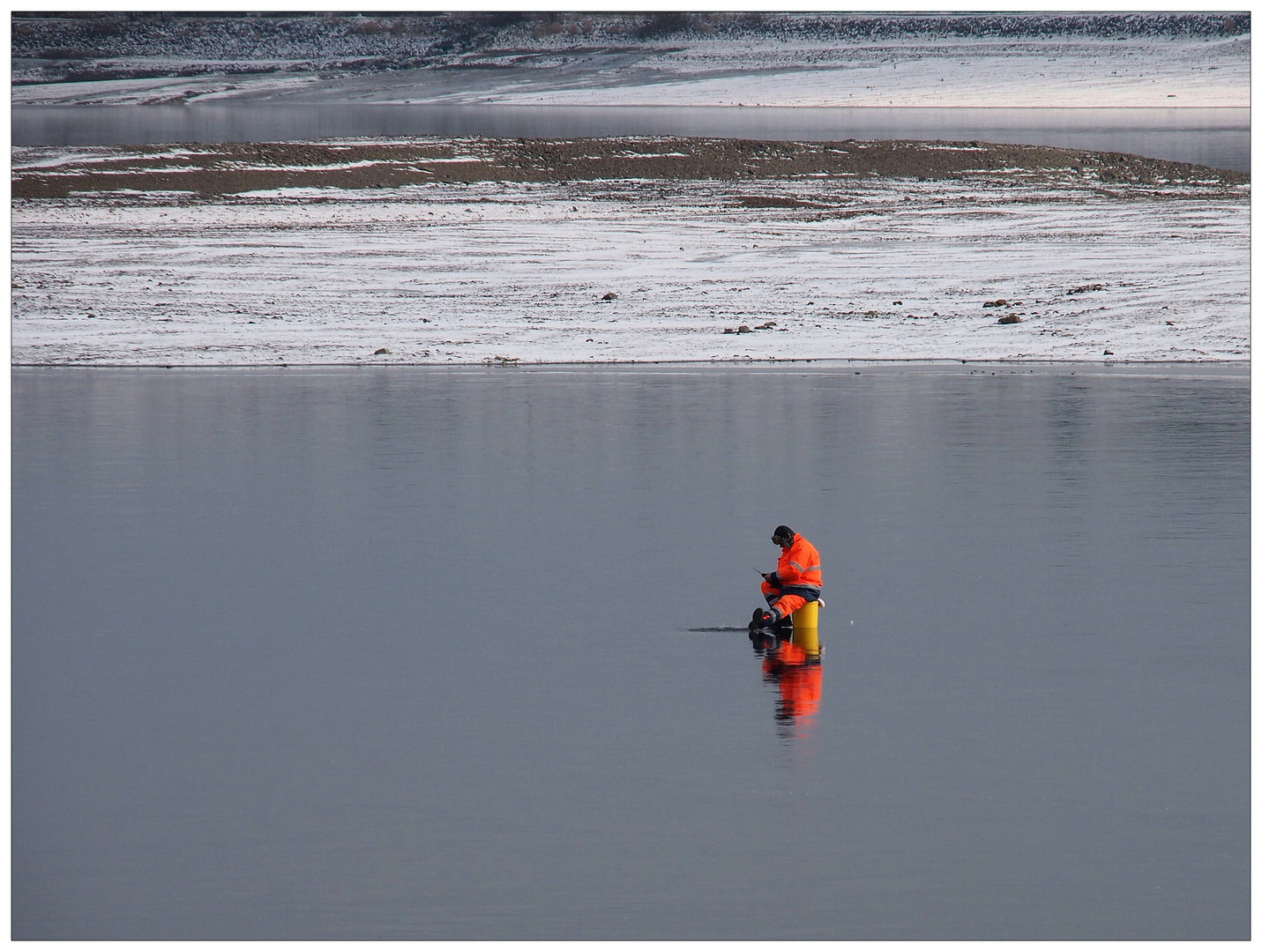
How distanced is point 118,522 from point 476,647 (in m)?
4.42

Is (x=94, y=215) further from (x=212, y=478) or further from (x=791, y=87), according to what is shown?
(x=791, y=87)

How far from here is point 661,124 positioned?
59.9 m

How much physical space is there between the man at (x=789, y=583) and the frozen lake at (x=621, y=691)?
192mm

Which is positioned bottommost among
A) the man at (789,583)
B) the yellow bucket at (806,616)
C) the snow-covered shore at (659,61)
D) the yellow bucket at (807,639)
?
the yellow bucket at (807,639)

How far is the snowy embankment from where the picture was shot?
25.0 m

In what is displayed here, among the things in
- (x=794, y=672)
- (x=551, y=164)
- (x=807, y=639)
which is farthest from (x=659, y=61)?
(x=794, y=672)

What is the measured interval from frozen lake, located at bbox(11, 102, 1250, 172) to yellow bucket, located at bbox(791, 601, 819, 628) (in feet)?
116

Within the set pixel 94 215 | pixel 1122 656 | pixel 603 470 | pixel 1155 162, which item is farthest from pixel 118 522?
pixel 1155 162

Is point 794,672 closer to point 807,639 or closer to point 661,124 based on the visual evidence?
point 807,639

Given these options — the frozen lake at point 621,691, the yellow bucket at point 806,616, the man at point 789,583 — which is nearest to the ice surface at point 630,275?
the frozen lake at point 621,691

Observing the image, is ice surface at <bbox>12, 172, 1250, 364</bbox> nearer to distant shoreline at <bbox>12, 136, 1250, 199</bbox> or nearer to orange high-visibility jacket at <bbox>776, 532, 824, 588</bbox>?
distant shoreline at <bbox>12, 136, 1250, 199</bbox>

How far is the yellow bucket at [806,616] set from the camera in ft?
31.4

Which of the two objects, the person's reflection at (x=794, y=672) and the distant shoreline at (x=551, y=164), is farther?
the distant shoreline at (x=551, y=164)

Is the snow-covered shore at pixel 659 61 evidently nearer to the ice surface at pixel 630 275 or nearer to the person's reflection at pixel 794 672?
the ice surface at pixel 630 275
